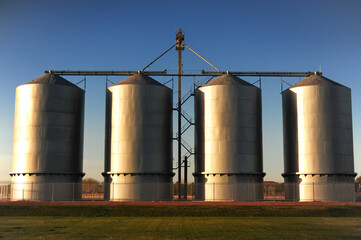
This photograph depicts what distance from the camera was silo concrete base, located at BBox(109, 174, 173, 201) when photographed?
161 ft

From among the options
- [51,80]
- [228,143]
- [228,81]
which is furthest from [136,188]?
[51,80]

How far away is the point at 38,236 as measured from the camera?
23266 mm

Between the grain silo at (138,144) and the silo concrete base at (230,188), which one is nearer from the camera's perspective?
the silo concrete base at (230,188)

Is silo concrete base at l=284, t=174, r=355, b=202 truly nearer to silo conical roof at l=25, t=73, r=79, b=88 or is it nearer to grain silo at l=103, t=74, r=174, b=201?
grain silo at l=103, t=74, r=174, b=201

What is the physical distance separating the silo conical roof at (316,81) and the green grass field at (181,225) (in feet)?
→ 54.1

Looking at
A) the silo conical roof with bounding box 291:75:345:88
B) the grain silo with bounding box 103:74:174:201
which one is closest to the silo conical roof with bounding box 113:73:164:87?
the grain silo with bounding box 103:74:174:201

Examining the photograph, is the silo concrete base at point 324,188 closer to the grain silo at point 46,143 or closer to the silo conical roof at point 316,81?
the silo conical roof at point 316,81

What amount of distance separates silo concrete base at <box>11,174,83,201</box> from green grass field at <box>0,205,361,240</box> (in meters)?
8.62

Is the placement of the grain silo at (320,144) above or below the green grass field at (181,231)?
above

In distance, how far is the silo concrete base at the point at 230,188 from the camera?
4928 cm

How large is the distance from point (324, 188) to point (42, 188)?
32402mm

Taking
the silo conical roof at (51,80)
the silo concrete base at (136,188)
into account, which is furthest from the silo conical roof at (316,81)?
the silo conical roof at (51,80)

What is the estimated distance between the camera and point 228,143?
164 ft

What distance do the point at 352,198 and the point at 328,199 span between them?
3.09 meters
